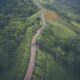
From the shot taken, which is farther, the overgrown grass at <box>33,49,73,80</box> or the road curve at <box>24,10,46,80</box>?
the overgrown grass at <box>33,49,73,80</box>

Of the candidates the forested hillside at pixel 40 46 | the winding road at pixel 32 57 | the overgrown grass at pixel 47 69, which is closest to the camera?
the winding road at pixel 32 57

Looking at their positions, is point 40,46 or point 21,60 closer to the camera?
point 21,60

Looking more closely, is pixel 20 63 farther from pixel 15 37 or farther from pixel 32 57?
pixel 15 37

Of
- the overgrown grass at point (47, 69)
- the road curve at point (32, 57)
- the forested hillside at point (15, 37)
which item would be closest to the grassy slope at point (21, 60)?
the forested hillside at point (15, 37)

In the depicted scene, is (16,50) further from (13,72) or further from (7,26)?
(7,26)

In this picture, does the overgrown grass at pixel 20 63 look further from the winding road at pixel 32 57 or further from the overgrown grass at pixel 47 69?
the overgrown grass at pixel 47 69

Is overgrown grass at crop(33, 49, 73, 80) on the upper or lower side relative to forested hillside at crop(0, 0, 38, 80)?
lower

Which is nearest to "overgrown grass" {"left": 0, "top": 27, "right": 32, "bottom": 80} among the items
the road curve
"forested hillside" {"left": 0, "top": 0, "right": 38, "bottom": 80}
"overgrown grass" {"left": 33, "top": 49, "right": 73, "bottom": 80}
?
"forested hillside" {"left": 0, "top": 0, "right": 38, "bottom": 80}

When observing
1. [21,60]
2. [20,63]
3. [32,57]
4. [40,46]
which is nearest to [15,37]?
[40,46]

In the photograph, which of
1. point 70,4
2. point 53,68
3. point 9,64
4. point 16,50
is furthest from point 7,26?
point 70,4

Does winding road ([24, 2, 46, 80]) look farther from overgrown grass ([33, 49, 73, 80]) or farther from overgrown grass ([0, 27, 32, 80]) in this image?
overgrown grass ([0, 27, 32, 80])

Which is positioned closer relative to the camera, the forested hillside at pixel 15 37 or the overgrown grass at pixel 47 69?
the overgrown grass at pixel 47 69

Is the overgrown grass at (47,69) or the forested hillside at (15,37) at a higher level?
the forested hillside at (15,37)

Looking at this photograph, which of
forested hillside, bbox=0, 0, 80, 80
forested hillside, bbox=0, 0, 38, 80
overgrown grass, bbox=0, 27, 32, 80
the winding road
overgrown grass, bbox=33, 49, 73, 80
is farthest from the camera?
forested hillside, bbox=0, 0, 38, 80
